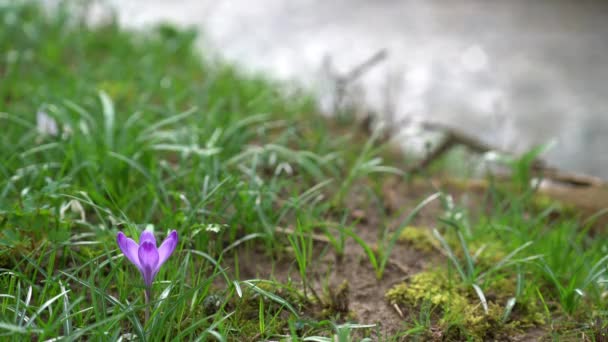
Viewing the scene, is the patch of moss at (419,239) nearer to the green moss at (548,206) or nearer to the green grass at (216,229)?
the green grass at (216,229)

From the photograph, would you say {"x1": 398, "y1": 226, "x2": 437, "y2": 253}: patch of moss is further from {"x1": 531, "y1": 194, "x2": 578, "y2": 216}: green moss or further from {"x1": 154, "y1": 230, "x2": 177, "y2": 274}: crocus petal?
{"x1": 154, "y1": 230, "x2": 177, "y2": 274}: crocus petal

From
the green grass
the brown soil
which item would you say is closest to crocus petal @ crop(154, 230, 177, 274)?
the green grass

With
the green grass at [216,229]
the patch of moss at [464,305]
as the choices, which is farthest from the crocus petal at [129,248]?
the patch of moss at [464,305]

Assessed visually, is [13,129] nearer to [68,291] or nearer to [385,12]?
[68,291]

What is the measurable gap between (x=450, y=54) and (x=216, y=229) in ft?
12.5

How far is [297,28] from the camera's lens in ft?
17.8

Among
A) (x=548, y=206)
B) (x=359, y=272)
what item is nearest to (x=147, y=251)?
(x=359, y=272)

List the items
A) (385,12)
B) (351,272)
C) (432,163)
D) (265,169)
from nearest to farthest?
(351,272)
(265,169)
(432,163)
(385,12)

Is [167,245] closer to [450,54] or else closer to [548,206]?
[548,206]

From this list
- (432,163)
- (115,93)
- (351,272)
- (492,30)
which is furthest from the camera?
(492,30)

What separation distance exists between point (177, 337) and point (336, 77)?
212 centimetres

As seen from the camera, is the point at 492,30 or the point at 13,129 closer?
the point at 13,129

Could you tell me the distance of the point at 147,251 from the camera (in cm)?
130

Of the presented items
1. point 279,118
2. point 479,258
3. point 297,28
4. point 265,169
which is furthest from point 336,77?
point 297,28
